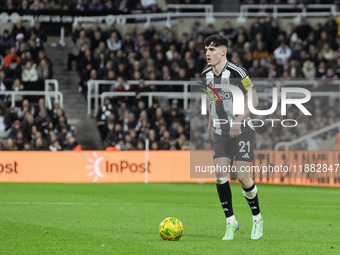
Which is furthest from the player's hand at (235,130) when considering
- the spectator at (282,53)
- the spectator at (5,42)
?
the spectator at (5,42)

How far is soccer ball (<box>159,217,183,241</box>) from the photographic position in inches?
411

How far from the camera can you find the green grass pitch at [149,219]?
9.88m

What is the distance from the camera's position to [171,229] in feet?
34.2

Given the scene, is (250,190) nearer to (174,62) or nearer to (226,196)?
(226,196)

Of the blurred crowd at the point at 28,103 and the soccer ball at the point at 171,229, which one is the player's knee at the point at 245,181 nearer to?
the soccer ball at the point at 171,229

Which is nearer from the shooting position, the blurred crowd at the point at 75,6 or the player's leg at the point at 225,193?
the player's leg at the point at 225,193

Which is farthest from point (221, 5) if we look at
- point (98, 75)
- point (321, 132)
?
point (321, 132)

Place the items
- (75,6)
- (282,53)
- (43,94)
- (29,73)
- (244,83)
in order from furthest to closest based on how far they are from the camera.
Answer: (75,6)
(282,53)
(29,73)
(43,94)
(244,83)

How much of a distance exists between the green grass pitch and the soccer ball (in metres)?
0.11

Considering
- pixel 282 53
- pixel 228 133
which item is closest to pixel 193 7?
pixel 282 53

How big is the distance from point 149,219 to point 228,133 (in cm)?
338

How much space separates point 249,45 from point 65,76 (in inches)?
253

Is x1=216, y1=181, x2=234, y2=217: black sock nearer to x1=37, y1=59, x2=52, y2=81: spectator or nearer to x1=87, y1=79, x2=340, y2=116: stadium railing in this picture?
x1=87, y1=79, x2=340, y2=116: stadium railing

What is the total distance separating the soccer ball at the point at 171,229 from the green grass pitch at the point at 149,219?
0.11 meters
